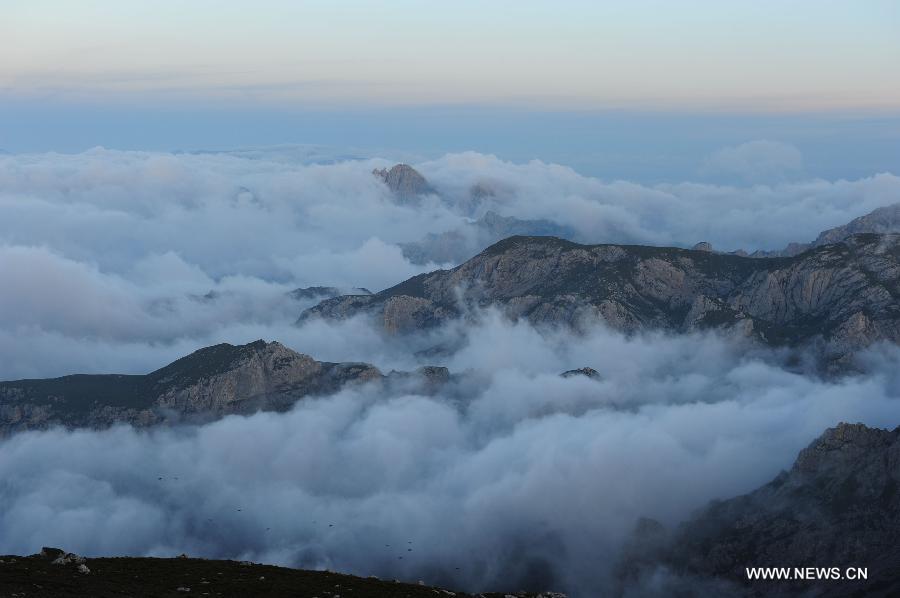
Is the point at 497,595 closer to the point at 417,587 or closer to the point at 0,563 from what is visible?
the point at 417,587

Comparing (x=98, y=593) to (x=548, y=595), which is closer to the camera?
(x=98, y=593)

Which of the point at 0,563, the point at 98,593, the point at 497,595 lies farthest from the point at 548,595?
the point at 0,563

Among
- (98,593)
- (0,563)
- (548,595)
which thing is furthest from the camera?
(548,595)

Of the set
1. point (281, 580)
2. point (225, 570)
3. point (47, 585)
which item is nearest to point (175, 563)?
point (225, 570)

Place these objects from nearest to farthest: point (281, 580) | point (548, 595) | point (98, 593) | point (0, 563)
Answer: point (98, 593), point (0, 563), point (281, 580), point (548, 595)

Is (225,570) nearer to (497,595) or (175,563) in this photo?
Result: (175,563)

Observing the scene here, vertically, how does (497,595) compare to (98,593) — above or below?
below
